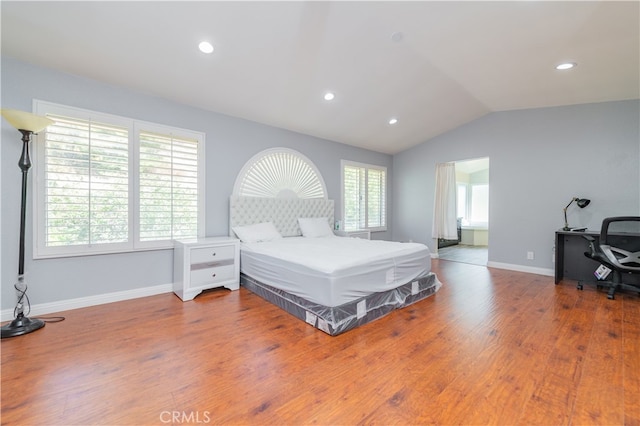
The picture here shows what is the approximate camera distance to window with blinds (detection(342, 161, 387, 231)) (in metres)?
5.68

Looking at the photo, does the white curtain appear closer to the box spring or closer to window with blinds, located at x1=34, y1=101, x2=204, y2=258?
the box spring

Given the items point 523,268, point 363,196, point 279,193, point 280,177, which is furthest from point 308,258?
point 523,268

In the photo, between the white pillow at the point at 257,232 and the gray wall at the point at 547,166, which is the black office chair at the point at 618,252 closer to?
the gray wall at the point at 547,166

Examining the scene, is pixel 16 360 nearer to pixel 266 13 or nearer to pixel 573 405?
pixel 266 13

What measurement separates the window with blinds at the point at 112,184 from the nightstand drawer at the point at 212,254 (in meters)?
0.52

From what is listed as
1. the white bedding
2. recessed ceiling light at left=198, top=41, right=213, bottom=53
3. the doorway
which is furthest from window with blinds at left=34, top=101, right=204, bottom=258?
the doorway

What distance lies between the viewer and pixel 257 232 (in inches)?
157

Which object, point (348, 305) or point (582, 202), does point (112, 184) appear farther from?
point (582, 202)

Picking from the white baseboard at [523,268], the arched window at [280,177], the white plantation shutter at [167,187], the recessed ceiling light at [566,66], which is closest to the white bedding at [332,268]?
the white plantation shutter at [167,187]

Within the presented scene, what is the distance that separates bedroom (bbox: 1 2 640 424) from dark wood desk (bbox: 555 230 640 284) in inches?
10.8

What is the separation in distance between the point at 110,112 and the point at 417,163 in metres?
5.59

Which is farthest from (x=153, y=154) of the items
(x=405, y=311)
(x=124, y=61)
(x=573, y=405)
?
(x=573, y=405)

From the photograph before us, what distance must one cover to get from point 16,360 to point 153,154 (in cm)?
228

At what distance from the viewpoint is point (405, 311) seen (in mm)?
2900
